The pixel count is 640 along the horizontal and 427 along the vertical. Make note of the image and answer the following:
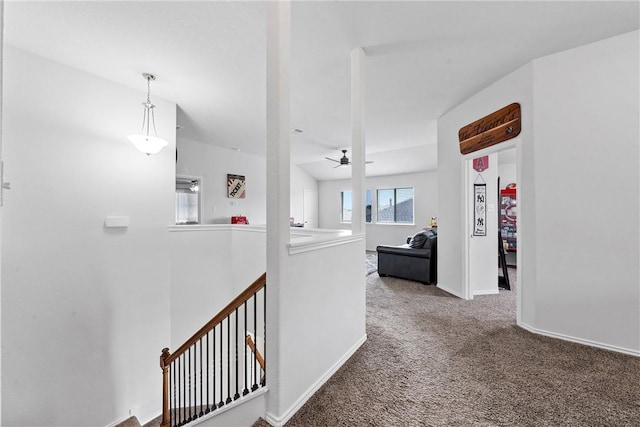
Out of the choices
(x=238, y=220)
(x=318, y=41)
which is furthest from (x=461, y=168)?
(x=238, y=220)

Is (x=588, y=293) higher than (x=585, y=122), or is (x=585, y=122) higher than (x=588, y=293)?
(x=585, y=122)

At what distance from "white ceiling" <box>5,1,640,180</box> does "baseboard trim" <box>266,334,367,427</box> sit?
9.02ft

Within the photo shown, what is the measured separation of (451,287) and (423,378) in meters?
2.25

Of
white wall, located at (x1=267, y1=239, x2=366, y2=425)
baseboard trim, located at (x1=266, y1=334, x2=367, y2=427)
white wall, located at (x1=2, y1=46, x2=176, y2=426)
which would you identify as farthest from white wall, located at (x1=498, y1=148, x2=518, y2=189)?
white wall, located at (x1=2, y1=46, x2=176, y2=426)

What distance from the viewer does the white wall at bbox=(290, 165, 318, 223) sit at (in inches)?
347

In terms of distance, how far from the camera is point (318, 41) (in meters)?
2.70

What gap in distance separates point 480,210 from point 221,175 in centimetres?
504

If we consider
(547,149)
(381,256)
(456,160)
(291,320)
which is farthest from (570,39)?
(381,256)

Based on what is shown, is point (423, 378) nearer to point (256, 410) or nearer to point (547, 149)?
point (256, 410)

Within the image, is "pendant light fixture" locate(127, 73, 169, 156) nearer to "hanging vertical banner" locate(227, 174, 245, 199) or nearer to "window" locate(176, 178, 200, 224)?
"window" locate(176, 178, 200, 224)

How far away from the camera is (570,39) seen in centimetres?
266

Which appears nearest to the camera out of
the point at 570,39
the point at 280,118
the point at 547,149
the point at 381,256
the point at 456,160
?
the point at 280,118

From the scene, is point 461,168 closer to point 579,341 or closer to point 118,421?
point 579,341

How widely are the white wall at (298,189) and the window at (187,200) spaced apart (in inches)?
124
